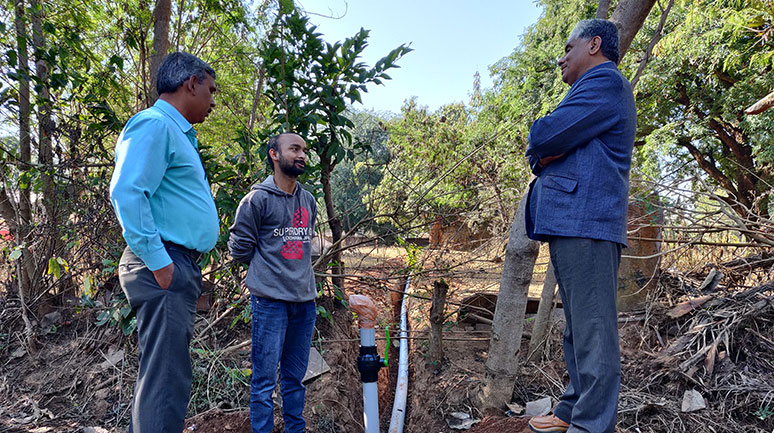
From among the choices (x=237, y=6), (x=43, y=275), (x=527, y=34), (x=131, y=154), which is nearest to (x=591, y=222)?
(x=131, y=154)

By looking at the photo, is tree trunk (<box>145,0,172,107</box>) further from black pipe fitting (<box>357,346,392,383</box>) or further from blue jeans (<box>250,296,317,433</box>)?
black pipe fitting (<box>357,346,392,383</box>)

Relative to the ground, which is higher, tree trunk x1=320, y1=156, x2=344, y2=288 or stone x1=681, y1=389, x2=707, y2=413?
tree trunk x1=320, y1=156, x2=344, y2=288

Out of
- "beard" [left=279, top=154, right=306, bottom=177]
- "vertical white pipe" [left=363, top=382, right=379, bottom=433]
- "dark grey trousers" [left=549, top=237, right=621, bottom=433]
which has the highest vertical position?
"beard" [left=279, top=154, right=306, bottom=177]

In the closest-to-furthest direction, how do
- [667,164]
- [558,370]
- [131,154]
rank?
[131,154] → [558,370] → [667,164]

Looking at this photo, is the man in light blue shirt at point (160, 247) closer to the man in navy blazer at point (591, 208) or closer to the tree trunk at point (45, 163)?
the man in navy blazer at point (591, 208)

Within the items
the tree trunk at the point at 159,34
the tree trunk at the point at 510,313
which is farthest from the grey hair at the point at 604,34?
the tree trunk at the point at 159,34

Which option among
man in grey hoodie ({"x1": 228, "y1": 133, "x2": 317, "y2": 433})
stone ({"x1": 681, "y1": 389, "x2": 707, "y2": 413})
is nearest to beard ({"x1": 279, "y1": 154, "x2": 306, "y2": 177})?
man in grey hoodie ({"x1": 228, "y1": 133, "x2": 317, "y2": 433})

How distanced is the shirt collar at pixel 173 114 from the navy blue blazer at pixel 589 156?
173cm

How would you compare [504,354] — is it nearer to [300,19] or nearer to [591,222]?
[591,222]

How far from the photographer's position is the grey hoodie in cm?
290

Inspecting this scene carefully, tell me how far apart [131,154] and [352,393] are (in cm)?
360

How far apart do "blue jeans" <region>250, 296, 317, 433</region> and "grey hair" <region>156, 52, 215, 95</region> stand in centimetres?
148

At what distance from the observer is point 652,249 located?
4.75 metres

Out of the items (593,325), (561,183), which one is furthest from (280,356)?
(561,183)
